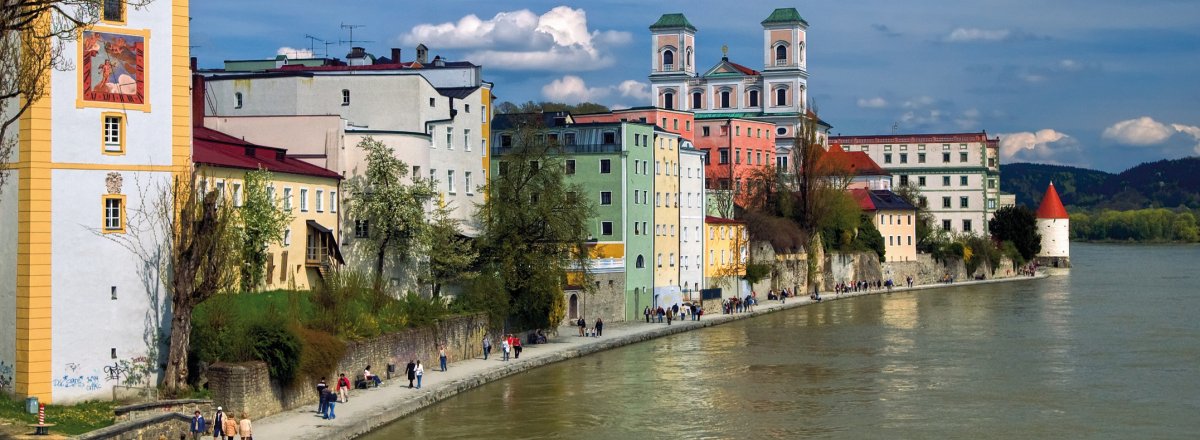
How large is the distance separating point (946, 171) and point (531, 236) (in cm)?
8764

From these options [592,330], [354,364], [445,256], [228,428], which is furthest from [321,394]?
[592,330]

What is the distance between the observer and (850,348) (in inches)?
2212

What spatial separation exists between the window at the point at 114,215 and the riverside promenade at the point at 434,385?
5312mm

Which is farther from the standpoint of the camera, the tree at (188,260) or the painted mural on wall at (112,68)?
the tree at (188,260)

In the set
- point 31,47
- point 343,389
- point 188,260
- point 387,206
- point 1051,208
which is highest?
point 1051,208

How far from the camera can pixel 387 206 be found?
4881 centimetres

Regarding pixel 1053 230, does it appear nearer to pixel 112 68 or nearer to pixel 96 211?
pixel 112 68

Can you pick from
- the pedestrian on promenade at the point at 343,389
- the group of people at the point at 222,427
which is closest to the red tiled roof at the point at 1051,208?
the pedestrian on promenade at the point at 343,389

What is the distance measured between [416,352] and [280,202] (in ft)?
20.0

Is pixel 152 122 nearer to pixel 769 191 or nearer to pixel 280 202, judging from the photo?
pixel 280 202

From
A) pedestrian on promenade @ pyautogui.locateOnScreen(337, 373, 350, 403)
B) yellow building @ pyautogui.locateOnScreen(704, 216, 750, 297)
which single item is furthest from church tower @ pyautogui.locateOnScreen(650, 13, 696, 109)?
pedestrian on promenade @ pyautogui.locateOnScreen(337, 373, 350, 403)

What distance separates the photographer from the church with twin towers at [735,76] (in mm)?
127750

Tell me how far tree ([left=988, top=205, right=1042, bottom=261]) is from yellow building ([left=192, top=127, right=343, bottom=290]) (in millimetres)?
84320

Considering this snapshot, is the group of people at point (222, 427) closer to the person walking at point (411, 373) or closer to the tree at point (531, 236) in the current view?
the person walking at point (411, 373)
